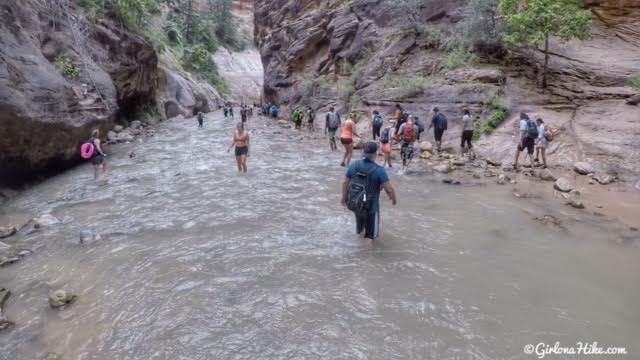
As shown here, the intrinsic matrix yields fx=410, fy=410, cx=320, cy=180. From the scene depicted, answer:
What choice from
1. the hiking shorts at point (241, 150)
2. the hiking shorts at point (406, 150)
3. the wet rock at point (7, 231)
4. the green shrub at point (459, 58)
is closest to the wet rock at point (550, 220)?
the hiking shorts at point (406, 150)

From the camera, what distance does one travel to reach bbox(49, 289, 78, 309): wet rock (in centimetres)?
498

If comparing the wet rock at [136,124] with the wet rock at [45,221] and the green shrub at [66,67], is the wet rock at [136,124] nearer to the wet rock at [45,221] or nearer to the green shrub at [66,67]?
the green shrub at [66,67]

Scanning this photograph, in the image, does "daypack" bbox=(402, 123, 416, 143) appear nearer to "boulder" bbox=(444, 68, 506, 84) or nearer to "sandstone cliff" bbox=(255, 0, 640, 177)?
"sandstone cliff" bbox=(255, 0, 640, 177)

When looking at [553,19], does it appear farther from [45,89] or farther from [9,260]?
[9,260]

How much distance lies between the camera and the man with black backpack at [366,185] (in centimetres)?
604

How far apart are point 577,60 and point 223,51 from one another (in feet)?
187

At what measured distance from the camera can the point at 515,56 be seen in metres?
17.4

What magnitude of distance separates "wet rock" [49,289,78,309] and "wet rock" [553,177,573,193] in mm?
10095

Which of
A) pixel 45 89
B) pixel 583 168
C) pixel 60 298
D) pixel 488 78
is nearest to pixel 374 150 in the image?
pixel 60 298

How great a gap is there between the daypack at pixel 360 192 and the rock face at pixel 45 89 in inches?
363

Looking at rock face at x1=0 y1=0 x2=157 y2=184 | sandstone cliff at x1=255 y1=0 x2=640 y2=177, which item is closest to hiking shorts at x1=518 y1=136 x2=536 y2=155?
sandstone cliff at x1=255 y1=0 x2=640 y2=177

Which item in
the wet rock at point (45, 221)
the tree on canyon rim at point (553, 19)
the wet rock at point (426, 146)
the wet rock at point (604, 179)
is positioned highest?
the tree on canyon rim at point (553, 19)

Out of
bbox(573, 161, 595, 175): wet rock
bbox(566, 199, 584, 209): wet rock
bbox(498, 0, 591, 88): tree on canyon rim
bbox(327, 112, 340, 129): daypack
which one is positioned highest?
bbox(498, 0, 591, 88): tree on canyon rim

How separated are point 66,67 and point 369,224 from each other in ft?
44.2
